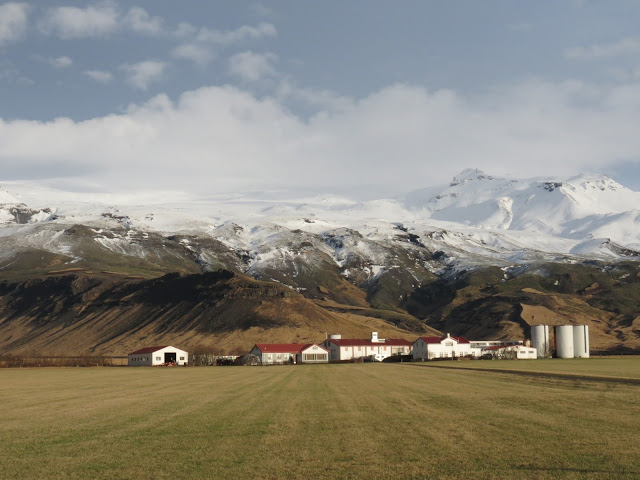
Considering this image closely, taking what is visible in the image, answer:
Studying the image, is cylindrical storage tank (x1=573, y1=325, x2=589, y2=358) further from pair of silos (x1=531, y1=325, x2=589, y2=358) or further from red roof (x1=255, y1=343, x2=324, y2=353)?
red roof (x1=255, y1=343, x2=324, y2=353)

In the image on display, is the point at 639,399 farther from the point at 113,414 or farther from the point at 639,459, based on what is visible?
the point at 113,414

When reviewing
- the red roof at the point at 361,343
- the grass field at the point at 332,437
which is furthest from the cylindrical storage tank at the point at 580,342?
the grass field at the point at 332,437

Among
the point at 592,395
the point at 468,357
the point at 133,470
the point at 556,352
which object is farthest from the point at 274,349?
the point at 133,470

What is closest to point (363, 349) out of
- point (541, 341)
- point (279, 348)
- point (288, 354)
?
point (288, 354)

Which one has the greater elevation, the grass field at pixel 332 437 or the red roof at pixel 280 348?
the grass field at pixel 332 437

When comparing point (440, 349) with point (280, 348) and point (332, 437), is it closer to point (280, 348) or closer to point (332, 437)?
point (280, 348)

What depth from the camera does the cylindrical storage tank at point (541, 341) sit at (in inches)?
6452

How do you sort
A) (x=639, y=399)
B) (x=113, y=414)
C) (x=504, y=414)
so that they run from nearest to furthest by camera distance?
(x=504, y=414) < (x=113, y=414) < (x=639, y=399)

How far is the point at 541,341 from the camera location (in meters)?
167

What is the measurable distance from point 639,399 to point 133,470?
2846 cm

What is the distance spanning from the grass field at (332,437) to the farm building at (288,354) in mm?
117741

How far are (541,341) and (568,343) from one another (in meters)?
8.25

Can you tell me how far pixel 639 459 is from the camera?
64.0 ft

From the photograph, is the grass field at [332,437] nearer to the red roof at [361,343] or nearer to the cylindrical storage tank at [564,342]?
the cylindrical storage tank at [564,342]
